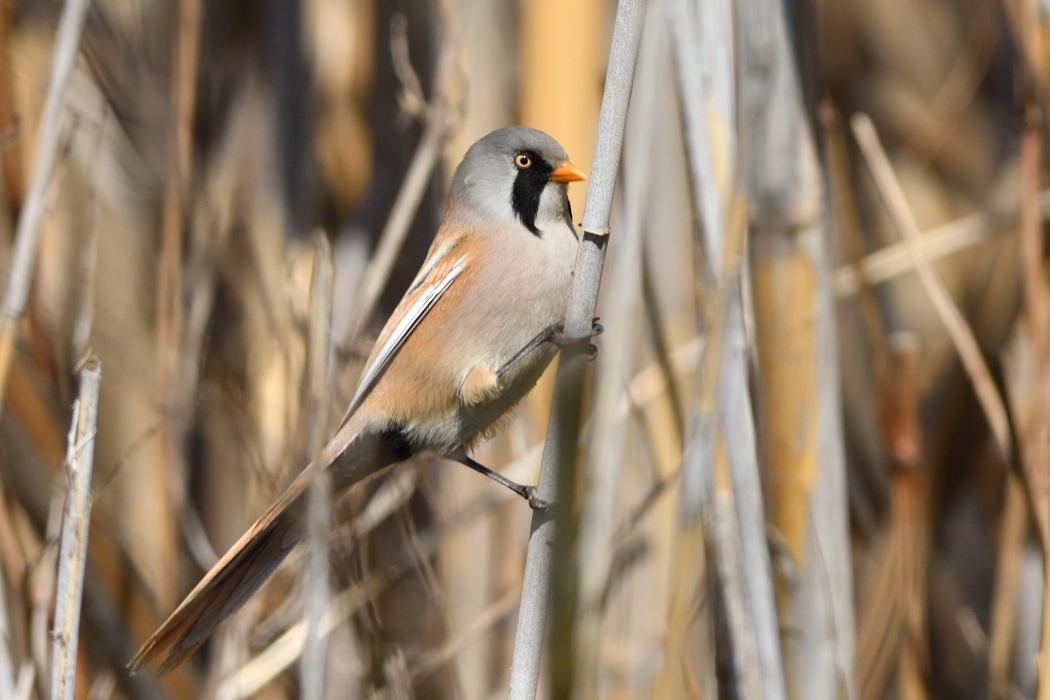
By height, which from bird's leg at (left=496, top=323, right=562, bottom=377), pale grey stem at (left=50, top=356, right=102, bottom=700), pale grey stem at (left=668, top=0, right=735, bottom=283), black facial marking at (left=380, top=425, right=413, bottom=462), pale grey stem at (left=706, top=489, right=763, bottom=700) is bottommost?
pale grey stem at (left=50, top=356, right=102, bottom=700)

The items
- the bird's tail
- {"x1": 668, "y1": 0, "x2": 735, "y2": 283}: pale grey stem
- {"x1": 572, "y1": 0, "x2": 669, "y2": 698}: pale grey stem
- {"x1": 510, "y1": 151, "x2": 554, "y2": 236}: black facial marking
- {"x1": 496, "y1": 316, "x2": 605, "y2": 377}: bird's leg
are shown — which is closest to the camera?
{"x1": 572, "y1": 0, "x2": 669, "y2": 698}: pale grey stem

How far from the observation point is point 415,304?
5.80 feet

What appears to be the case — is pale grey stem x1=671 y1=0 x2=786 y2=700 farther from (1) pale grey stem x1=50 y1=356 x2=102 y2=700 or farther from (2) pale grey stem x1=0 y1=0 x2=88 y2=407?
(2) pale grey stem x1=0 y1=0 x2=88 y2=407

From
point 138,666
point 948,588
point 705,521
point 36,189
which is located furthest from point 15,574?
point 948,588

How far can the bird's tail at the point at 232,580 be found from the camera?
144 centimetres

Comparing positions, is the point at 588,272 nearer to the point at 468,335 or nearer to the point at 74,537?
the point at 468,335

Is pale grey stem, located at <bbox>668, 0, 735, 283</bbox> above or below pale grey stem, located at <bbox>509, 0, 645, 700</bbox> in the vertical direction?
above

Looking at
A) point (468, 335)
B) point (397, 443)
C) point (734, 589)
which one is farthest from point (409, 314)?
point (734, 589)

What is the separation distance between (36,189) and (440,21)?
1104 mm

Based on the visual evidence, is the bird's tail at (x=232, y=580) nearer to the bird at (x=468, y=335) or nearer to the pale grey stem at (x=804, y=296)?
the bird at (x=468, y=335)

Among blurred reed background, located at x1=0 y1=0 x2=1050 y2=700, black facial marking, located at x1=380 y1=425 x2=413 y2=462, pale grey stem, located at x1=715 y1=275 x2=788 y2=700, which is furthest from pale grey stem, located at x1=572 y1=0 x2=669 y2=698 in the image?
black facial marking, located at x1=380 y1=425 x2=413 y2=462

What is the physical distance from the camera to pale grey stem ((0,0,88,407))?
151 centimetres

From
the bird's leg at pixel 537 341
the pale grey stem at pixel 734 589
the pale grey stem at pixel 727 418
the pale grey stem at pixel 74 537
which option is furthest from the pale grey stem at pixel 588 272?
the pale grey stem at pixel 74 537

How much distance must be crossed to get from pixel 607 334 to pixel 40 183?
3.32 feet
